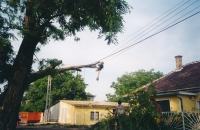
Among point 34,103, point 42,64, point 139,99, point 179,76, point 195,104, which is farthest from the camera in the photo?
point 34,103

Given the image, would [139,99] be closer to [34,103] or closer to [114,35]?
[114,35]

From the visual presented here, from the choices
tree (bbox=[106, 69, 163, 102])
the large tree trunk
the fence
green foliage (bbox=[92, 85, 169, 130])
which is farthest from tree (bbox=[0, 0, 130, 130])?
tree (bbox=[106, 69, 163, 102])

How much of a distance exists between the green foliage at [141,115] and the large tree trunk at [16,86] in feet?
15.2

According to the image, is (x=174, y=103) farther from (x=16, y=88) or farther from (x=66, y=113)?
(x=66, y=113)

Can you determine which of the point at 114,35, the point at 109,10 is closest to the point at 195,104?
the point at 114,35

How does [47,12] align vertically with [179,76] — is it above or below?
above

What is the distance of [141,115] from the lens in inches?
309

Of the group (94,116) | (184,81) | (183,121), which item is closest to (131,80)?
(94,116)

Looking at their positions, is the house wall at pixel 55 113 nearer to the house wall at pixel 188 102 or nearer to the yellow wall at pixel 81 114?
the yellow wall at pixel 81 114

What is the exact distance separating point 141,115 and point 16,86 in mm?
5334

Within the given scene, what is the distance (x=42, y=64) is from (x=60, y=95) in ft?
111

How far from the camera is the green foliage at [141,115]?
7.81 meters

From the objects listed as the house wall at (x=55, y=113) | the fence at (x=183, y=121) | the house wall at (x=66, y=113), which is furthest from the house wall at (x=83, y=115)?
the fence at (x=183, y=121)

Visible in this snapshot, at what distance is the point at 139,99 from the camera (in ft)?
26.8
